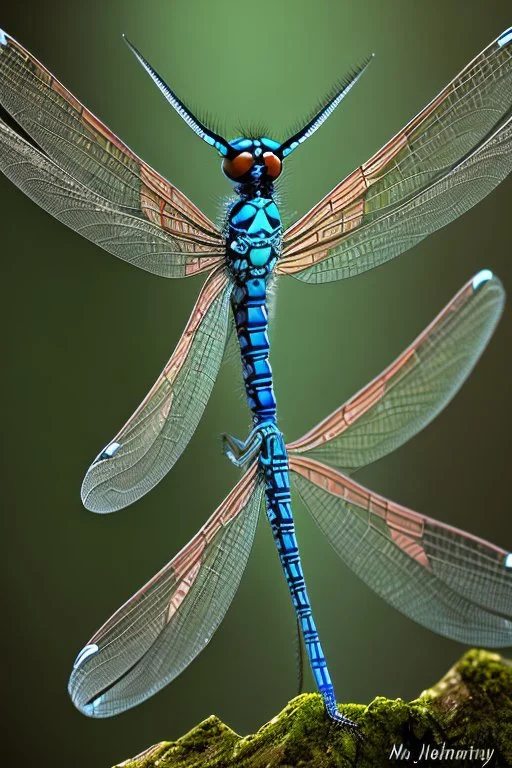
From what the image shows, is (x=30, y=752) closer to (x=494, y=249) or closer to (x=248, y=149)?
(x=248, y=149)

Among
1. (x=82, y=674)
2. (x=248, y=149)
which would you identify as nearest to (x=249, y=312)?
(x=248, y=149)

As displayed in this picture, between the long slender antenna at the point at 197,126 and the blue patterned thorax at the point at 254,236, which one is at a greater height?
the long slender antenna at the point at 197,126

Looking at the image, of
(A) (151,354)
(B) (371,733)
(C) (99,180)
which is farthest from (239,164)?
(A) (151,354)

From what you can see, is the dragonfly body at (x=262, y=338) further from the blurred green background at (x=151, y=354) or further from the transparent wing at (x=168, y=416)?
the blurred green background at (x=151, y=354)

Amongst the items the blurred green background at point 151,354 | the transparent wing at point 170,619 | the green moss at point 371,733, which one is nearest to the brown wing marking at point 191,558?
the transparent wing at point 170,619

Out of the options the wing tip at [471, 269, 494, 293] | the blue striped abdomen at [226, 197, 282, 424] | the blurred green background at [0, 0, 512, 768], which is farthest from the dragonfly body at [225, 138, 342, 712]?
the blurred green background at [0, 0, 512, 768]

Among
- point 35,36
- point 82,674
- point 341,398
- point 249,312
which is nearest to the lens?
point 82,674

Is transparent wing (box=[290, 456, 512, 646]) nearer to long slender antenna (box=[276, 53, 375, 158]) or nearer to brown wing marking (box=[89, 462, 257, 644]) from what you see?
brown wing marking (box=[89, 462, 257, 644])
